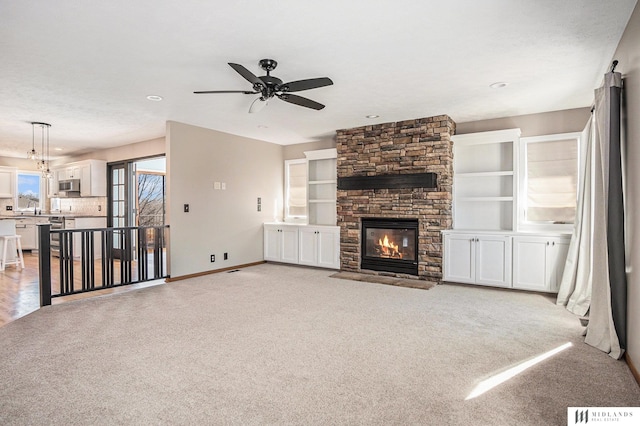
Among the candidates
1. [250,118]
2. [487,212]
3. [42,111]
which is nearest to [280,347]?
[250,118]

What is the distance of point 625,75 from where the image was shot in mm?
2816

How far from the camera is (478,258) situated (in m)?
5.27

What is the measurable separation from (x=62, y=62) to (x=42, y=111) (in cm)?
222

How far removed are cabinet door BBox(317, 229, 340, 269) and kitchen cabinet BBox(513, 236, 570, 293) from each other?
9.36 feet

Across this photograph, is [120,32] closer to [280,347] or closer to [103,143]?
[280,347]

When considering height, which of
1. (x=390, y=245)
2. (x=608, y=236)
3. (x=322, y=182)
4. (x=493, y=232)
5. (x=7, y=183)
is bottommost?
(x=390, y=245)

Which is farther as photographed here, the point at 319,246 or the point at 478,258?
the point at 319,246

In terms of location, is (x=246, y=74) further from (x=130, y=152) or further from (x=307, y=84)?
(x=130, y=152)

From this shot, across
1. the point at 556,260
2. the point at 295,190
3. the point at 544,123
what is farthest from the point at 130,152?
the point at 556,260

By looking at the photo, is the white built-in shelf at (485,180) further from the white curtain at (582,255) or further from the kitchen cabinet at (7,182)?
the kitchen cabinet at (7,182)

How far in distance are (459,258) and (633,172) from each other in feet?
9.73

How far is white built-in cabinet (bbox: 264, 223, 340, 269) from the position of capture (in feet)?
21.7

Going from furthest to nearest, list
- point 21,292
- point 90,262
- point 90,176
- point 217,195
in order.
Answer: point 90,176 → point 217,195 → point 90,262 → point 21,292

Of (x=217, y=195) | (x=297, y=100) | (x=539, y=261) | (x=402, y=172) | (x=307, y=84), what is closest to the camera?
(x=307, y=84)
